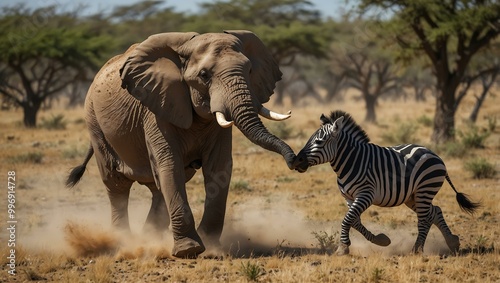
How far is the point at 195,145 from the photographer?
8242 millimetres

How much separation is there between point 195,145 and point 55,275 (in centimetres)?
199

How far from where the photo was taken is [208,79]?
25.2 ft

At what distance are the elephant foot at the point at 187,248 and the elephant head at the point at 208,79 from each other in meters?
1.18

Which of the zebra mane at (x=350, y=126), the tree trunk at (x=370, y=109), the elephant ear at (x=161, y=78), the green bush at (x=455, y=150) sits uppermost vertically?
the elephant ear at (x=161, y=78)

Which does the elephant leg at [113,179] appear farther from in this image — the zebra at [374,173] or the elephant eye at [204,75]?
the zebra at [374,173]

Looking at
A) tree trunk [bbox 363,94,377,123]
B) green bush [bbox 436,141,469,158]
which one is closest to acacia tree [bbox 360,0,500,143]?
green bush [bbox 436,141,469,158]

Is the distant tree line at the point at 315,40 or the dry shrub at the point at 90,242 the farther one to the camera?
the distant tree line at the point at 315,40

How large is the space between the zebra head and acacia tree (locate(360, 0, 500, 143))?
473 inches

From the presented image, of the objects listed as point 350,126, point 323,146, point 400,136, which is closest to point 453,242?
point 350,126

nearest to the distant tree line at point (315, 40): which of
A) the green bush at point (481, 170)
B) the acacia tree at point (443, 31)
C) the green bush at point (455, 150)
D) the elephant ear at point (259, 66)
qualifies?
the acacia tree at point (443, 31)

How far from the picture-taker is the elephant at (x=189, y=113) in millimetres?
7512

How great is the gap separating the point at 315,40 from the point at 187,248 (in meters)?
29.7

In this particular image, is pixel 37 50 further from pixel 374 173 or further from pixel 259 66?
pixel 374 173

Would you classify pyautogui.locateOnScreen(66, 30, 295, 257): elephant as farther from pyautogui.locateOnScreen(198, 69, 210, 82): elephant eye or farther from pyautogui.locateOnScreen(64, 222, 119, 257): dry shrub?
pyautogui.locateOnScreen(64, 222, 119, 257): dry shrub
